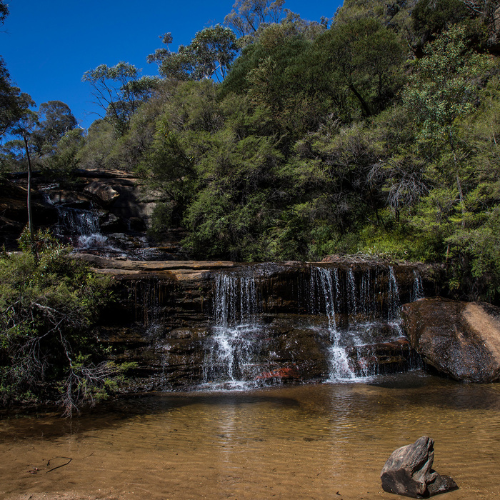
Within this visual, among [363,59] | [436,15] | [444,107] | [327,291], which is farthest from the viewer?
[436,15]

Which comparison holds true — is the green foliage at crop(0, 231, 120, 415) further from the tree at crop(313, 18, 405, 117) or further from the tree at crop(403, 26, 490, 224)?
A: the tree at crop(313, 18, 405, 117)

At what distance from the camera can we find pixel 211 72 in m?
42.8

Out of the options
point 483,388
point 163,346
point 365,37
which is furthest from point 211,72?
point 483,388

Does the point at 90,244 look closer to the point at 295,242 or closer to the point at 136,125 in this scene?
the point at 295,242

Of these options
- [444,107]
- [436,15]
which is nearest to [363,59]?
[444,107]

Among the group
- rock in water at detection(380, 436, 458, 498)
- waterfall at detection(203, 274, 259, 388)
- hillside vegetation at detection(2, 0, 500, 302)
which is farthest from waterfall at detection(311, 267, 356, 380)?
rock in water at detection(380, 436, 458, 498)

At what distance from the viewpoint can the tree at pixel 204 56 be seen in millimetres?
40844

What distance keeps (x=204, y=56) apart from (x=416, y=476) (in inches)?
1855

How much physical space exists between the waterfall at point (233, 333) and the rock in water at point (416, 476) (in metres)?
5.62

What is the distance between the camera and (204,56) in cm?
4166

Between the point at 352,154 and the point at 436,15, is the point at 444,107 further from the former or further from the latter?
the point at 436,15

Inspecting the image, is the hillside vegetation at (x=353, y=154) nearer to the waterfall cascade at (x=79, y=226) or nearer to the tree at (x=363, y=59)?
the tree at (x=363, y=59)

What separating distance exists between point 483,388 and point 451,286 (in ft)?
15.8

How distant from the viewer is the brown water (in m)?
3.57
